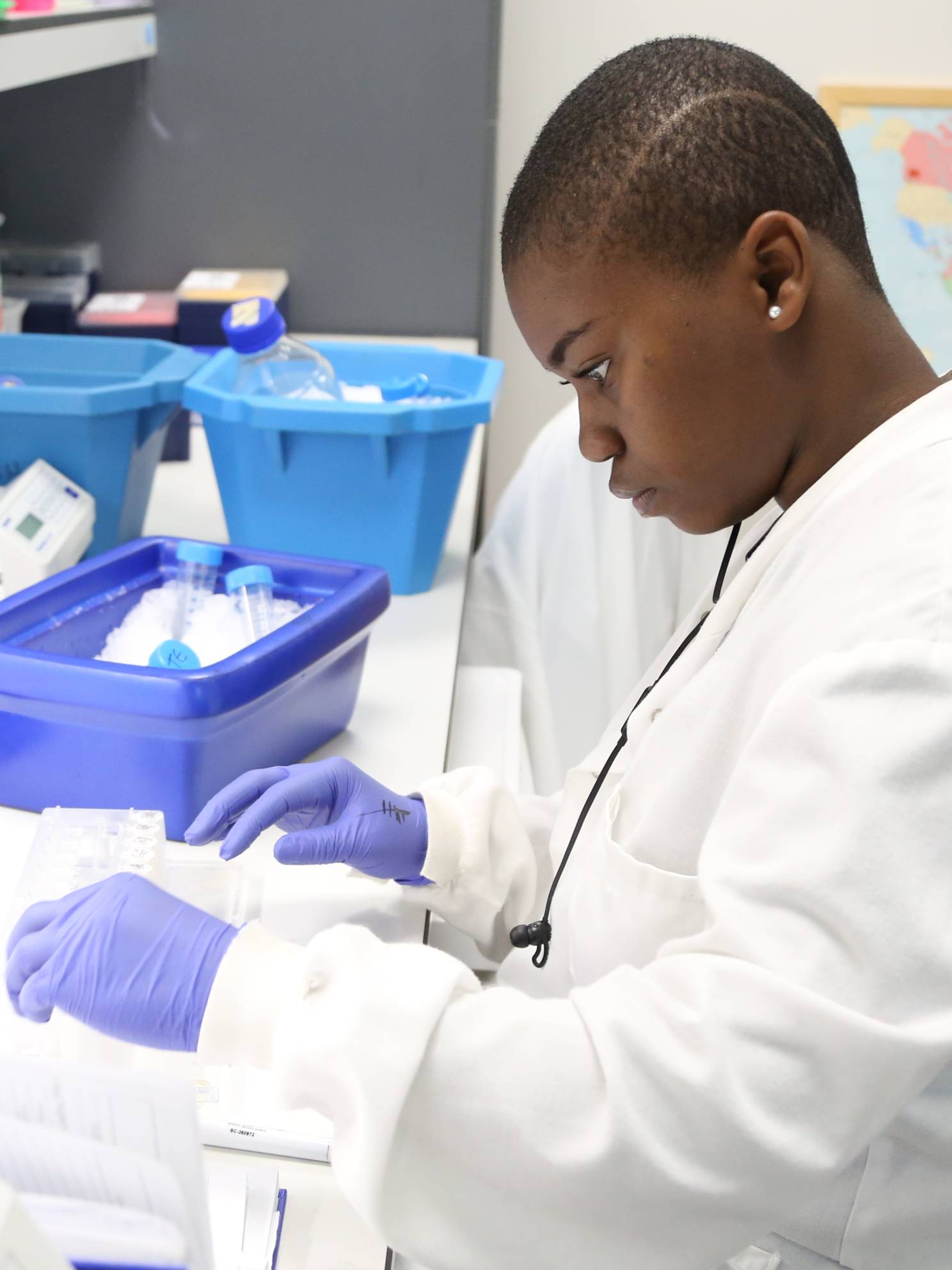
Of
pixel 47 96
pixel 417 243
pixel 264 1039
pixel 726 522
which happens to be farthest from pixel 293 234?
pixel 264 1039

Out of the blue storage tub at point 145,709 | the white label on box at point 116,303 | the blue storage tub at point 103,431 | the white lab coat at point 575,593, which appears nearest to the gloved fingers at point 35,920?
the blue storage tub at point 145,709

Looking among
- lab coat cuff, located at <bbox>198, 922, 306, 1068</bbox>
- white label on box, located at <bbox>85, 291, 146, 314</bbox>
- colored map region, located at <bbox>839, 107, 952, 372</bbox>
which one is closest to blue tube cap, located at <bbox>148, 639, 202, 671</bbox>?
lab coat cuff, located at <bbox>198, 922, 306, 1068</bbox>

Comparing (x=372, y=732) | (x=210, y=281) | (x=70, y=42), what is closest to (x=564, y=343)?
(x=372, y=732)

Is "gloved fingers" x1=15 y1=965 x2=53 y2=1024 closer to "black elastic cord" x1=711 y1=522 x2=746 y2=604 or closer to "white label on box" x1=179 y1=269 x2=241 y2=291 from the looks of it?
"black elastic cord" x1=711 y1=522 x2=746 y2=604

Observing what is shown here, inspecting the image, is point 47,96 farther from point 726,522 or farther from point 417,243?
point 726,522

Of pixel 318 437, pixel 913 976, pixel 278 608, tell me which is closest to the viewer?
pixel 913 976

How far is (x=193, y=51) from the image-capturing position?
7.75 feet

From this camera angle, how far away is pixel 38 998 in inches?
29.2

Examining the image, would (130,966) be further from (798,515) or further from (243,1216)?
(798,515)

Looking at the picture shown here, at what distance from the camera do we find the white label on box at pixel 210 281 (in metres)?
2.25

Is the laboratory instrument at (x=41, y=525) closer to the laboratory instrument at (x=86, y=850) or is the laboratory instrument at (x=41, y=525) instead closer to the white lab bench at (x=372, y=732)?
the white lab bench at (x=372, y=732)

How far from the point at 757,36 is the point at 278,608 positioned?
203 centimetres

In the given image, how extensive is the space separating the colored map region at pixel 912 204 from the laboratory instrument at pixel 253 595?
6.42 ft

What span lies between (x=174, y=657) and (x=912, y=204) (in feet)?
7.52
